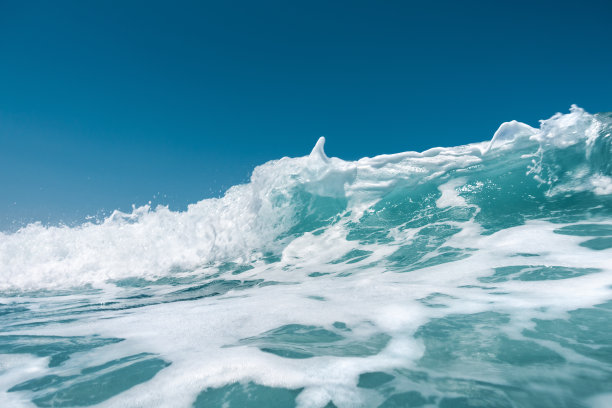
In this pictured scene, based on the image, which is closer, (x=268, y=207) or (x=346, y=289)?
(x=346, y=289)

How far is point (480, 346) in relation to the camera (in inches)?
113

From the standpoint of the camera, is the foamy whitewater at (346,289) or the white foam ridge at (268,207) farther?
the white foam ridge at (268,207)

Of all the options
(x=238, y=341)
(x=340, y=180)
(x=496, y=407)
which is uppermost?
(x=340, y=180)

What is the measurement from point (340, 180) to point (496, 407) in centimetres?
886

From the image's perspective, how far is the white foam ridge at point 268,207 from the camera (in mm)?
9648

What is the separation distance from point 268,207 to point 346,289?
5.56 metres

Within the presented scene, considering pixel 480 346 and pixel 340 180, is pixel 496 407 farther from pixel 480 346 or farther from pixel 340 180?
pixel 340 180

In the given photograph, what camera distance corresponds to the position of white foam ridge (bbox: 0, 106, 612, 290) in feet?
31.7

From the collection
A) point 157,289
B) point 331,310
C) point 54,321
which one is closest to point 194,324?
point 331,310

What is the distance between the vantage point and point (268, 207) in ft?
34.8

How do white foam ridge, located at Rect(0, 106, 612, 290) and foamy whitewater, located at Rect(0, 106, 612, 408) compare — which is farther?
white foam ridge, located at Rect(0, 106, 612, 290)

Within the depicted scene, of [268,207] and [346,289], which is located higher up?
[268,207]

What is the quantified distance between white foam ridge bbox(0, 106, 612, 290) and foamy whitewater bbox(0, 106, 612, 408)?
0.17 ft

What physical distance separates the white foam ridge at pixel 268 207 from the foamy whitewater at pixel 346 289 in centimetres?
5
